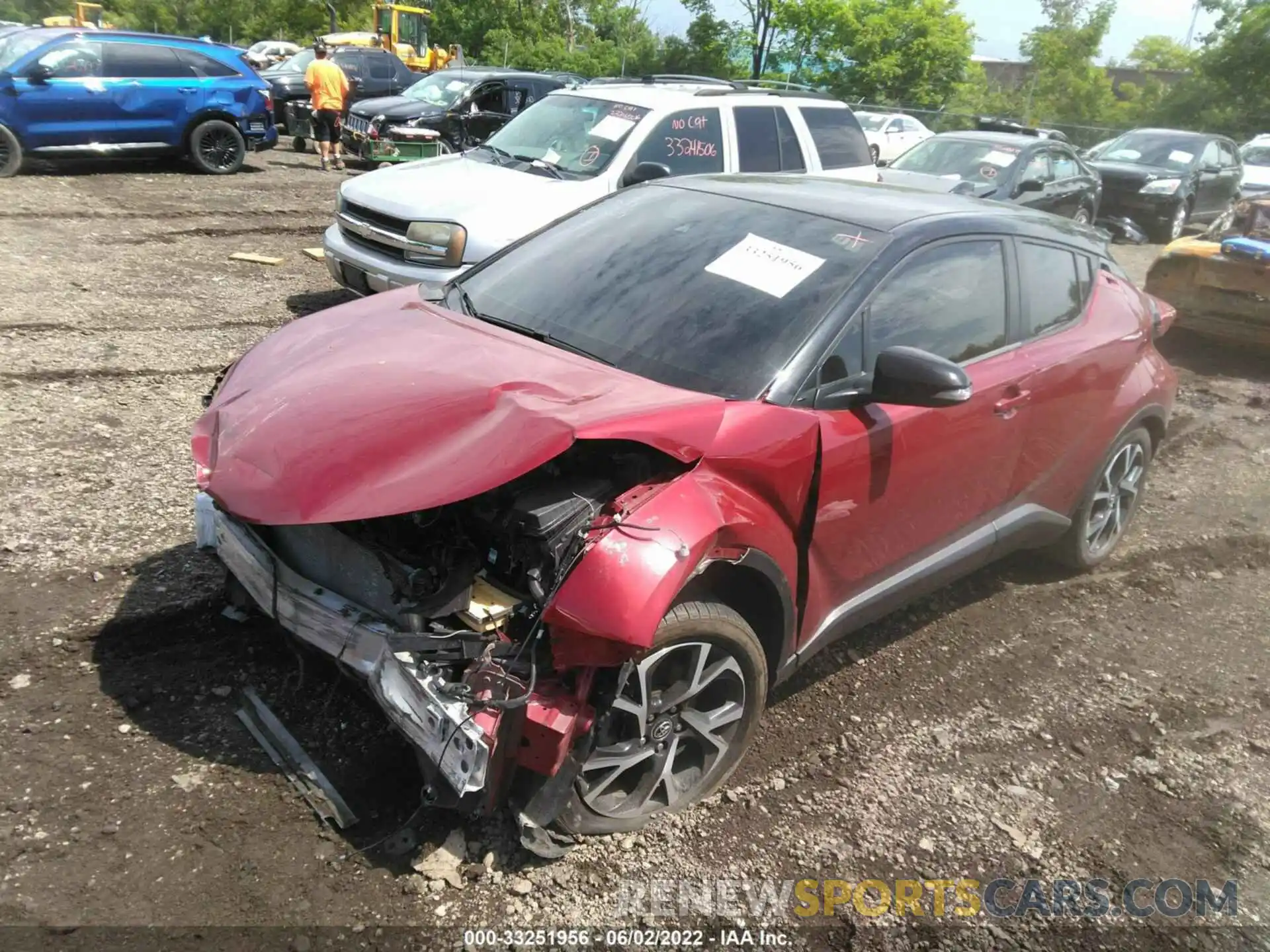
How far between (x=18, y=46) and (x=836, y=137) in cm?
994

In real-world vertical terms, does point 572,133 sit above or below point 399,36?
below

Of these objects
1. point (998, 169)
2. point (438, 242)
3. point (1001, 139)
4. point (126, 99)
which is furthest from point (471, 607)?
point (126, 99)

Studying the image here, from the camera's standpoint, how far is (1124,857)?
3.02 metres

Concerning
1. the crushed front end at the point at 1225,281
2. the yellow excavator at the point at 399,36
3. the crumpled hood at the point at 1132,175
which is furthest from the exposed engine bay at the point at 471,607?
the yellow excavator at the point at 399,36

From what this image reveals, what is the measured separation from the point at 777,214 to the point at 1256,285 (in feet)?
21.8

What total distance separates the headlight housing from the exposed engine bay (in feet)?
13.3

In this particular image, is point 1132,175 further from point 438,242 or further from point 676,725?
point 676,725

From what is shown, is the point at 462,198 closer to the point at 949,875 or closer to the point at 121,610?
the point at 121,610

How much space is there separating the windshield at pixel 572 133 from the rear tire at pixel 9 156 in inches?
279

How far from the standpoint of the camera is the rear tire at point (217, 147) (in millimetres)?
13062

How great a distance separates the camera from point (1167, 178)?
15.4 m

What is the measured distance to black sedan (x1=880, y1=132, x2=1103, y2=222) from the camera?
1145 cm

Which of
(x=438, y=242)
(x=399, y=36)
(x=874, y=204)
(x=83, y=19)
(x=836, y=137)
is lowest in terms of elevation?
(x=438, y=242)

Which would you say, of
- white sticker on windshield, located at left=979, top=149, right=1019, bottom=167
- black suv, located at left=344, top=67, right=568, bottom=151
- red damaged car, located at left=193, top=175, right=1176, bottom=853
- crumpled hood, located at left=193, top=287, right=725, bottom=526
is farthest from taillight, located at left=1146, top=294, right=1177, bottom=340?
black suv, located at left=344, top=67, right=568, bottom=151
